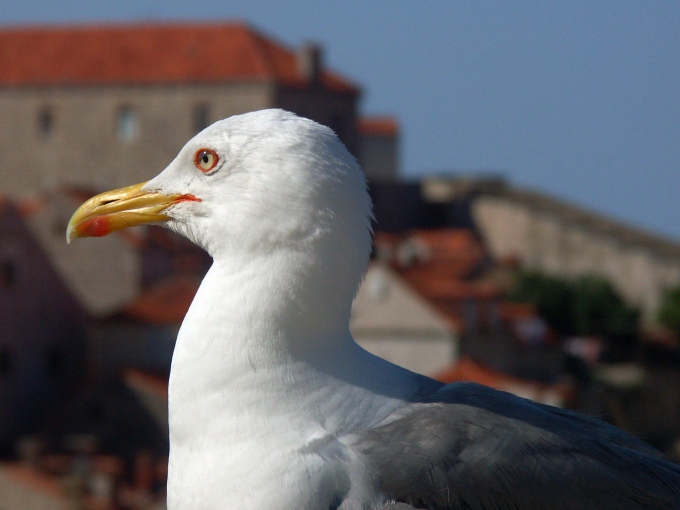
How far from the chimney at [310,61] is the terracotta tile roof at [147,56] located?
14 centimetres

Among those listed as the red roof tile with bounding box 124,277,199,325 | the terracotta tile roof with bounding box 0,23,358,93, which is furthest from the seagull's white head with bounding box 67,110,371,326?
the terracotta tile roof with bounding box 0,23,358,93

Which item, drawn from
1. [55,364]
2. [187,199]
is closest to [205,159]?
[187,199]

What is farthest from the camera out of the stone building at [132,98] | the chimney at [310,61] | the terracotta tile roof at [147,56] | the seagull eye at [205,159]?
the chimney at [310,61]

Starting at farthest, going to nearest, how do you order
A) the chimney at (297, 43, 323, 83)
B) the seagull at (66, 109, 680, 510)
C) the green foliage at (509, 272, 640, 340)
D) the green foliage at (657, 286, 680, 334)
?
the chimney at (297, 43, 323, 83), the green foliage at (657, 286, 680, 334), the green foliage at (509, 272, 640, 340), the seagull at (66, 109, 680, 510)

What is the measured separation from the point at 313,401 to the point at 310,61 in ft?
84.9

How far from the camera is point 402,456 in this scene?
164cm

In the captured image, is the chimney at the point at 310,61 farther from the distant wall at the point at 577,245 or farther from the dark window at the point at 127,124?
the distant wall at the point at 577,245

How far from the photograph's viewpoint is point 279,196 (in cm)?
171

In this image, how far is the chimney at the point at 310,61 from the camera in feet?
89.4

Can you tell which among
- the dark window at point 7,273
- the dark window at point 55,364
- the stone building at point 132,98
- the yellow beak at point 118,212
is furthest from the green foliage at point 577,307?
the yellow beak at point 118,212

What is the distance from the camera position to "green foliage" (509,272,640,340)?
81.0 ft

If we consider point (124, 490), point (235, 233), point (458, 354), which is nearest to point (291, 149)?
point (235, 233)

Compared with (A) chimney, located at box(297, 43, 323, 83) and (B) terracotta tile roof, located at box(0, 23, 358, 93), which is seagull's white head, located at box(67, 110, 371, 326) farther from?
(A) chimney, located at box(297, 43, 323, 83)

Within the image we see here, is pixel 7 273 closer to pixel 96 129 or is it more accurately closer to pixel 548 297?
pixel 96 129
